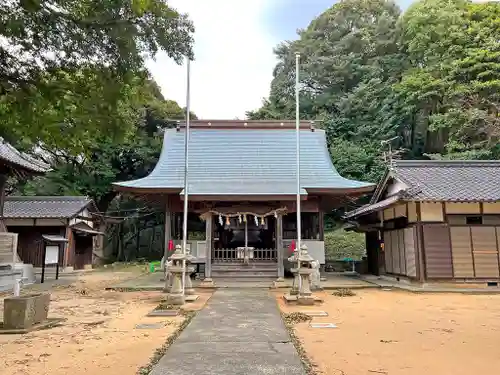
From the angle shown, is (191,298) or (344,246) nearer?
(191,298)

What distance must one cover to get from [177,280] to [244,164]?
8.01 meters

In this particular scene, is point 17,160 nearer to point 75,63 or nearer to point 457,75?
point 75,63

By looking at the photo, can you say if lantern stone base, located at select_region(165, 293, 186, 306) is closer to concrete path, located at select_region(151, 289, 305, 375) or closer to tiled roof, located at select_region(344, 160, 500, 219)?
concrete path, located at select_region(151, 289, 305, 375)

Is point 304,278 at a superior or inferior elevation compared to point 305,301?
superior

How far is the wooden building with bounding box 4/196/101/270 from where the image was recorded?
66.0ft

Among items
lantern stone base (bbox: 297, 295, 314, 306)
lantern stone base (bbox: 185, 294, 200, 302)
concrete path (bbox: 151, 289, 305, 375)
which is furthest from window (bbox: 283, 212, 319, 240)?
concrete path (bbox: 151, 289, 305, 375)

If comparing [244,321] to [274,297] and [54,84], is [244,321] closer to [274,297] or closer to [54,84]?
[274,297]

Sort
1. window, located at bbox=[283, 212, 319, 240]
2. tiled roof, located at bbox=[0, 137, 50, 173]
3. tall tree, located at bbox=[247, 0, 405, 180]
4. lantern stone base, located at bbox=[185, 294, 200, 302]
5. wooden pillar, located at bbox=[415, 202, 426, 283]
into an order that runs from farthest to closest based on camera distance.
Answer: tall tree, located at bbox=[247, 0, 405, 180] < window, located at bbox=[283, 212, 319, 240] < wooden pillar, located at bbox=[415, 202, 426, 283] < tiled roof, located at bbox=[0, 137, 50, 173] < lantern stone base, located at bbox=[185, 294, 200, 302]

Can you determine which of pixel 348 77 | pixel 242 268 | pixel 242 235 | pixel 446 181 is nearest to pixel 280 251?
pixel 242 268

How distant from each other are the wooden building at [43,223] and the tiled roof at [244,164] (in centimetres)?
794

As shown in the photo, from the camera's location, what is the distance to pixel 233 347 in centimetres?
510

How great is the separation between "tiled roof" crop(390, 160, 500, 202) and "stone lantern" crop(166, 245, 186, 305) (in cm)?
726

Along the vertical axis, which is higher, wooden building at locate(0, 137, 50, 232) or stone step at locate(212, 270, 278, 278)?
wooden building at locate(0, 137, 50, 232)

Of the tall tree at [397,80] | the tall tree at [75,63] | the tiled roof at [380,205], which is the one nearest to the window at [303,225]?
the tiled roof at [380,205]
